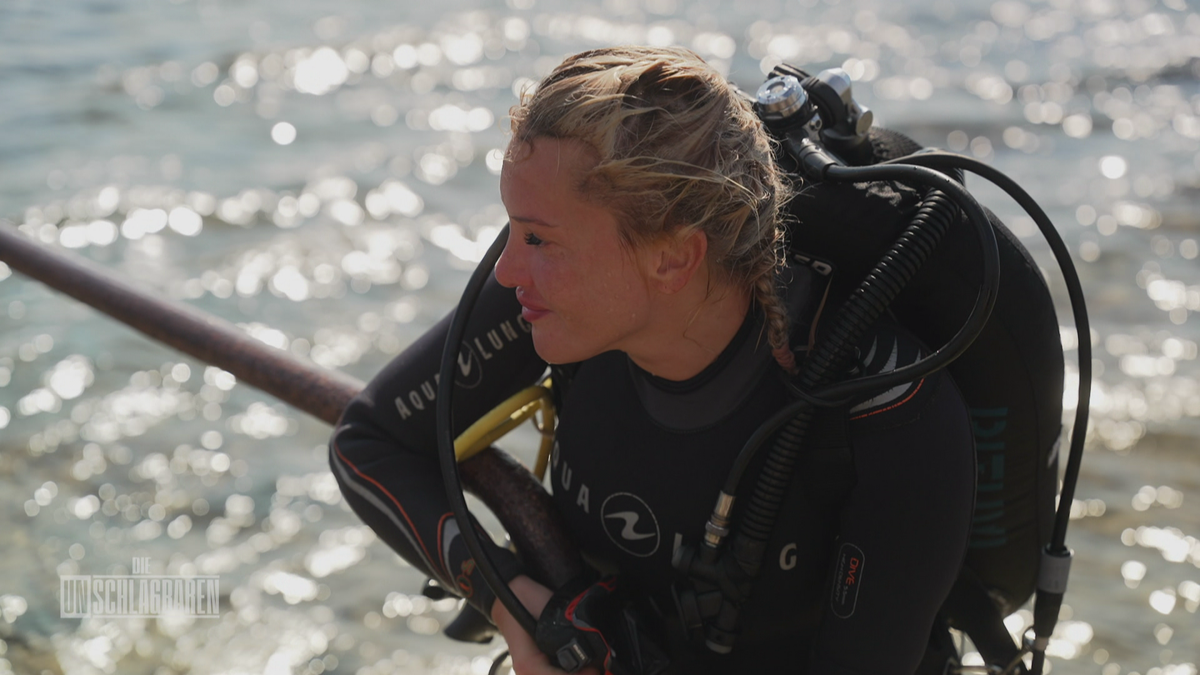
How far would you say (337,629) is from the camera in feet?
10.5

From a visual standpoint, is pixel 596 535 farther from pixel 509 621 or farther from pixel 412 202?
pixel 412 202

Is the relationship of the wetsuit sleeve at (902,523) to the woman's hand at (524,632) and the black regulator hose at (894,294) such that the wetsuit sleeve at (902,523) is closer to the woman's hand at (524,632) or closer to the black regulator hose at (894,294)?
the black regulator hose at (894,294)

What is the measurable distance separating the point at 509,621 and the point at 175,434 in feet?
9.01

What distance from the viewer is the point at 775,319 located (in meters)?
1.47

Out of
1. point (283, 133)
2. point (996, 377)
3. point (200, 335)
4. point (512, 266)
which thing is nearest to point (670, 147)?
point (512, 266)

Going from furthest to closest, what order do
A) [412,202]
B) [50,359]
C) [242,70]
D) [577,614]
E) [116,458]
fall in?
[242,70]
[412,202]
[50,359]
[116,458]
[577,614]

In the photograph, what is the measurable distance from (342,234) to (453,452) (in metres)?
4.17

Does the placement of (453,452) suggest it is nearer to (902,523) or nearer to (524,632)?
(524,632)

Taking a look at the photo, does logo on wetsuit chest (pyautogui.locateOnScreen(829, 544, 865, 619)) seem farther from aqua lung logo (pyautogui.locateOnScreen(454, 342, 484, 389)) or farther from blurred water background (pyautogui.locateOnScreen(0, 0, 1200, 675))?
blurred water background (pyautogui.locateOnScreen(0, 0, 1200, 675))

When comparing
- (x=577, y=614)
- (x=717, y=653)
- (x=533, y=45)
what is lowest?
(x=533, y=45)

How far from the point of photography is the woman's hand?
5.06 feet

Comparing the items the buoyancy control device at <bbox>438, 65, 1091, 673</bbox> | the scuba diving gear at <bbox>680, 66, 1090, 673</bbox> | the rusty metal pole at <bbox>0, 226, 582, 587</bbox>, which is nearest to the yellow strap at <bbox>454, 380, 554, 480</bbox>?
the rusty metal pole at <bbox>0, 226, 582, 587</bbox>

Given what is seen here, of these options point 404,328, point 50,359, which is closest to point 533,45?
point 404,328

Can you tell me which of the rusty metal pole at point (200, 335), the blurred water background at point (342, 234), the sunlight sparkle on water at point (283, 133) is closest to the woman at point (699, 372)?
the rusty metal pole at point (200, 335)
